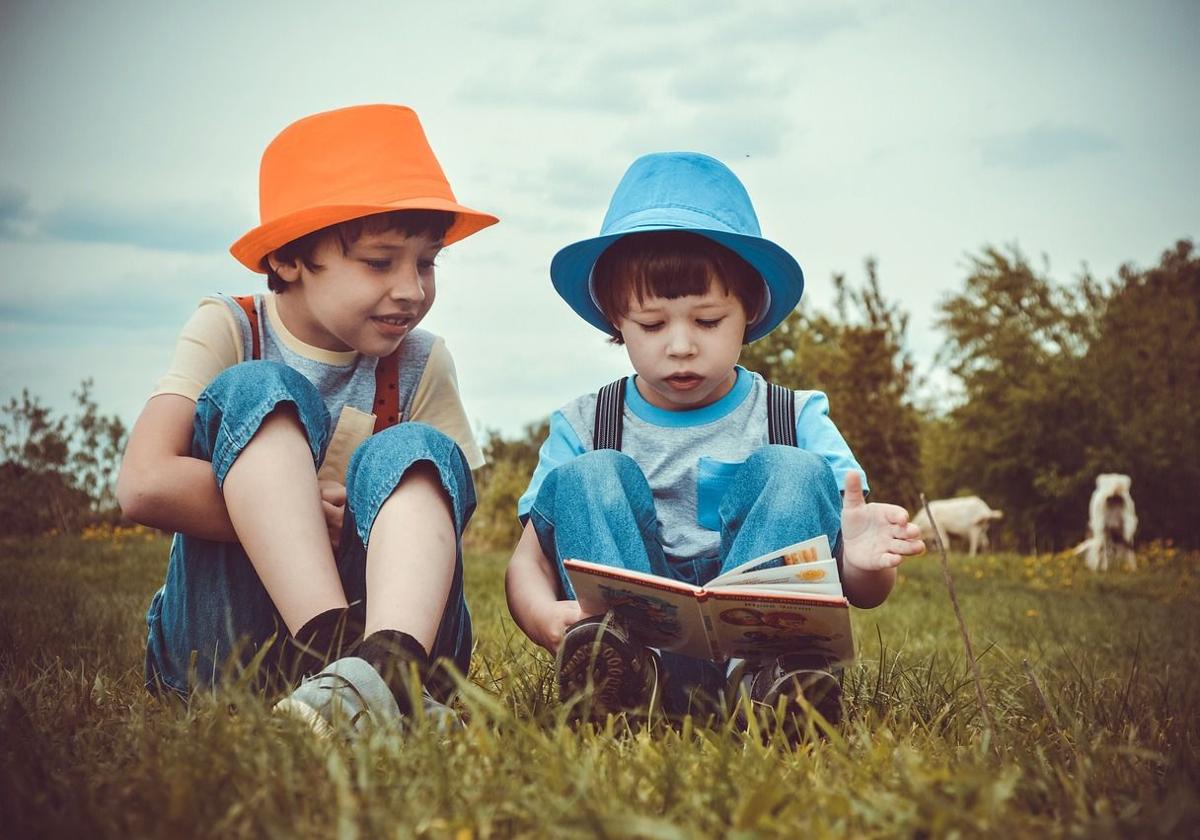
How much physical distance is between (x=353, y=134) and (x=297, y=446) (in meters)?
0.86

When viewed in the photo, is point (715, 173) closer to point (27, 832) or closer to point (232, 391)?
point (232, 391)

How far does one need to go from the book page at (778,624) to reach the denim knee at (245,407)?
35.7 inches

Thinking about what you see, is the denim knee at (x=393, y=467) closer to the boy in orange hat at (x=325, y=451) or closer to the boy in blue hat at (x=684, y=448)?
the boy in orange hat at (x=325, y=451)

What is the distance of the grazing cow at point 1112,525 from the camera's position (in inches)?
497

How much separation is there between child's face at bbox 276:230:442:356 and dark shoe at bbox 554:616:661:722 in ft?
2.94

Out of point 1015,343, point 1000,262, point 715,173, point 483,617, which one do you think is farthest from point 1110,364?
point 715,173

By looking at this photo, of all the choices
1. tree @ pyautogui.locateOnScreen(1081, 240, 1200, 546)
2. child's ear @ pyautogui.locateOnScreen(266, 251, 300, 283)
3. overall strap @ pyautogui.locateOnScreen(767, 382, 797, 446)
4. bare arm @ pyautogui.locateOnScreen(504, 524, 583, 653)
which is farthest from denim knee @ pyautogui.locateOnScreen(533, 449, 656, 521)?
tree @ pyautogui.locateOnScreen(1081, 240, 1200, 546)

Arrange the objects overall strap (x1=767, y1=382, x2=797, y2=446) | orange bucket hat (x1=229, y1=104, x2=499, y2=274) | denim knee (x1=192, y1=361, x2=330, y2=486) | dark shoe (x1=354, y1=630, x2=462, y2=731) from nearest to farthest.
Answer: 1. dark shoe (x1=354, y1=630, x2=462, y2=731)
2. denim knee (x1=192, y1=361, x2=330, y2=486)
3. orange bucket hat (x1=229, y1=104, x2=499, y2=274)
4. overall strap (x1=767, y1=382, x2=797, y2=446)

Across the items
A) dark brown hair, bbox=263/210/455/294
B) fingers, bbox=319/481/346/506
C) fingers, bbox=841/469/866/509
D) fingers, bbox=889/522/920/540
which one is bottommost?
fingers, bbox=889/522/920/540

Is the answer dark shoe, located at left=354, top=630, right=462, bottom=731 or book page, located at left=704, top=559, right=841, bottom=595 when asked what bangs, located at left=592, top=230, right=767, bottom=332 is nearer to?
book page, located at left=704, top=559, right=841, bottom=595

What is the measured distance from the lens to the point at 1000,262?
62.1 feet

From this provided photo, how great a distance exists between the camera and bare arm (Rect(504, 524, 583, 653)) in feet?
7.20

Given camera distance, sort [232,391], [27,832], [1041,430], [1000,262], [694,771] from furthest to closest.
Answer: [1000,262] → [1041,430] → [232,391] → [694,771] → [27,832]

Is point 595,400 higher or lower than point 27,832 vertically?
higher
